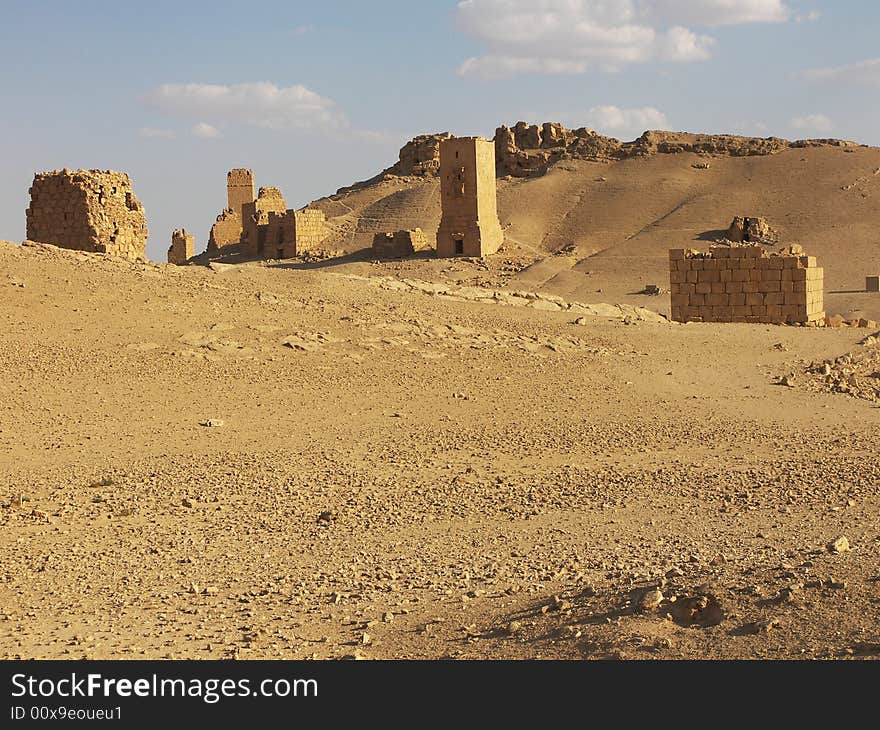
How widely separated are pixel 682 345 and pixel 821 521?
9.68 meters

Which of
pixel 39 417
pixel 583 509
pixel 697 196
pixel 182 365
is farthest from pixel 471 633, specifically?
pixel 697 196

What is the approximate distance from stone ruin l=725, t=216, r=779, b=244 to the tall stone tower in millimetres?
21690

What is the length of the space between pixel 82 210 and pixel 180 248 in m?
29.0

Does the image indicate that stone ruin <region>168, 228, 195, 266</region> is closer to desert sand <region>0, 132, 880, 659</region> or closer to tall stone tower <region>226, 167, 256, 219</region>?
tall stone tower <region>226, 167, 256, 219</region>

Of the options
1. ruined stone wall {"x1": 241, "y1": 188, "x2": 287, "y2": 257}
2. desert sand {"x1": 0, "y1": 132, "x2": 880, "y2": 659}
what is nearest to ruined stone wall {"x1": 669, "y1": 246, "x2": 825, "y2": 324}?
desert sand {"x1": 0, "y1": 132, "x2": 880, "y2": 659}

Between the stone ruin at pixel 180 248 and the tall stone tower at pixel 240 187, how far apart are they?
4.80m

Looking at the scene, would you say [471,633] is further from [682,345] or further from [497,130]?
[497,130]

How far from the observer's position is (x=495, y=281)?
35.9m

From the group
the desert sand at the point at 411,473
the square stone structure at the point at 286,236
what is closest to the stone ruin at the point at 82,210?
the desert sand at the point at 411,473

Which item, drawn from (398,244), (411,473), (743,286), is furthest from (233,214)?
(411,473)

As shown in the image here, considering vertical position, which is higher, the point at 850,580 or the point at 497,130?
the point at 497,130

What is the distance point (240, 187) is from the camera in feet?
171

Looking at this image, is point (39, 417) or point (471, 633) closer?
point (471, 633)

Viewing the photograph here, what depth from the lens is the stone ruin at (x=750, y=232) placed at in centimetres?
4097
